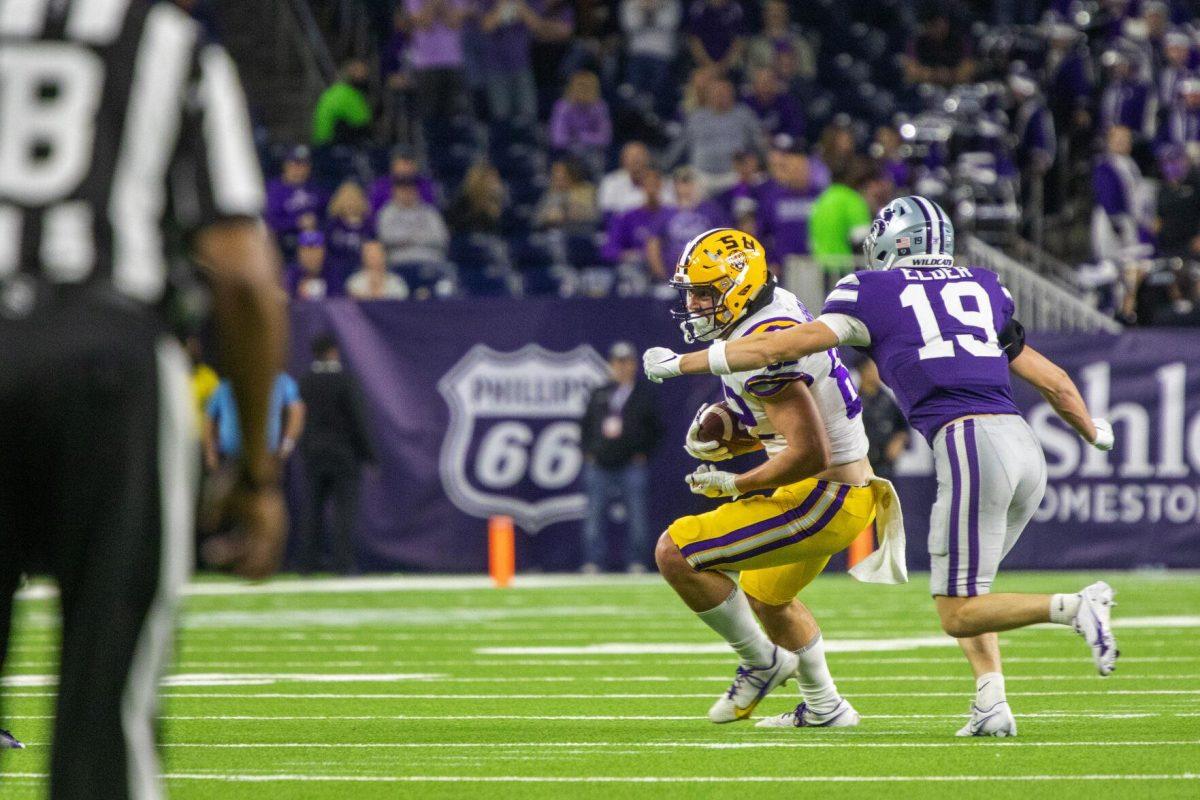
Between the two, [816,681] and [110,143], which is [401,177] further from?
[110,143]

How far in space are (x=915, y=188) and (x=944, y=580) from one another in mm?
11210

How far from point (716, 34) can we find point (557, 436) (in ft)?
17.7

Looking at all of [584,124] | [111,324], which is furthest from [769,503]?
[584,124]

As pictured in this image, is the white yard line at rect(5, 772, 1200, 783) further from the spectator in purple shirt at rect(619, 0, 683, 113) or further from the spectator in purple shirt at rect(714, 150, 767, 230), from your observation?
the spectator in purple shirt at rect(619, 0, 683, 113)

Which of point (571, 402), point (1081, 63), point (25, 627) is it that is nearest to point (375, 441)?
point (571, 402)

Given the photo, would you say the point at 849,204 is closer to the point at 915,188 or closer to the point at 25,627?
the point at 915,188

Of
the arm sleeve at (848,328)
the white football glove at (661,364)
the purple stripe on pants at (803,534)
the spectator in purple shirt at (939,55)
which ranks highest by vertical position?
the spectator in purple shirt at (939,55)

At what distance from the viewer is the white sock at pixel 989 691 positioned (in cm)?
724

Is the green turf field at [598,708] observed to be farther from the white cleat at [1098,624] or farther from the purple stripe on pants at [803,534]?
the purple stripe on pants at [803,534]

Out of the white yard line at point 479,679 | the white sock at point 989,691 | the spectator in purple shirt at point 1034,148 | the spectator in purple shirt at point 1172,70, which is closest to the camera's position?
the white sock at point 989,691

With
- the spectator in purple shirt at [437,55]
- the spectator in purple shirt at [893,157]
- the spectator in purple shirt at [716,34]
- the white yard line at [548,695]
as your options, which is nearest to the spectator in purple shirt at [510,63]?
the spectator in purple shirt at [437,55]

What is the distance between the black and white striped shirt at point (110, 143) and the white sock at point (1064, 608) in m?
4.52

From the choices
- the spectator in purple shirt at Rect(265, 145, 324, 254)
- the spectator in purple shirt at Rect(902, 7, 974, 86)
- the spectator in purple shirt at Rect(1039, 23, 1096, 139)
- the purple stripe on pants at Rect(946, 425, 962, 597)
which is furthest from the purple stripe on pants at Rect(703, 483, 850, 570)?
the spectator in purple shirt at Rect(902, 7, 974, 86)

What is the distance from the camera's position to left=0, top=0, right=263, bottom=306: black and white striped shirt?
3.01 metres
